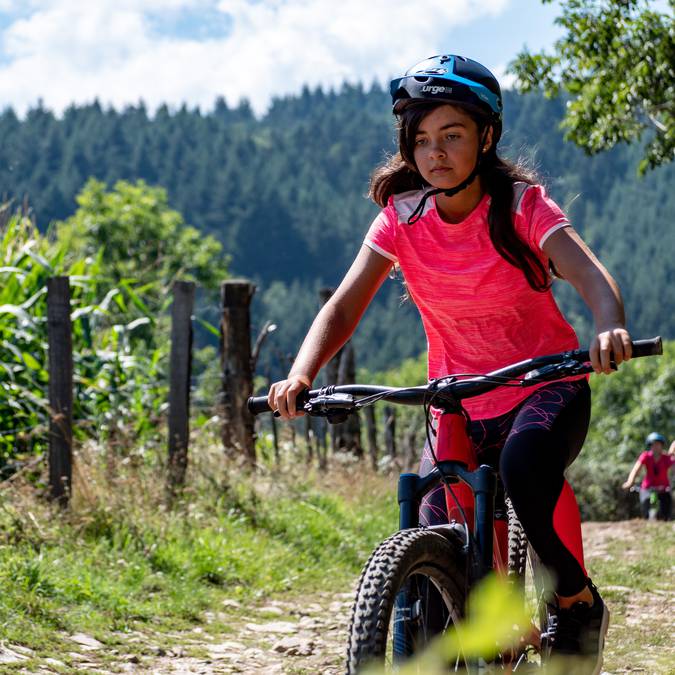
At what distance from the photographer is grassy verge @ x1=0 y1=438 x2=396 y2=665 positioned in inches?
211

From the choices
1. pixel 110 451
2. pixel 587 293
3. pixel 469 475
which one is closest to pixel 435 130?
pixel 587 293

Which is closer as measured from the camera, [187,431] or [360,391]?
[360,391]

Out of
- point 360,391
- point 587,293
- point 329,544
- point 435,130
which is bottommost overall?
point 329,544

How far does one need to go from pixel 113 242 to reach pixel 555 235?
53517 millimetres

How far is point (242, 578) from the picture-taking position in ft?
21.9

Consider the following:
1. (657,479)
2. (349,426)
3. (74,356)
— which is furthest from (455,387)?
(657,479)

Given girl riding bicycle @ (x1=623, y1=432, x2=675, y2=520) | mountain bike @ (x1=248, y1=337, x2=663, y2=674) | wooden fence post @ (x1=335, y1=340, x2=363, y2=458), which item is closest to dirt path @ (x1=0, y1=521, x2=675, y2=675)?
mountain bike @ (x1=248, y1=337, x2=663, y2=674)

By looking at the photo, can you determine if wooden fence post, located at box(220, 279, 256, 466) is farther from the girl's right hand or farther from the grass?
the girl's right hand

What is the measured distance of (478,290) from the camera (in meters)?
3.05

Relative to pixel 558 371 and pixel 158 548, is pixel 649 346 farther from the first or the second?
pixel 158 548

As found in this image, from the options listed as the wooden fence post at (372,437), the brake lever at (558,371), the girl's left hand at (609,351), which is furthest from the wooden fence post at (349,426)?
the girl's left hand at (609,351)

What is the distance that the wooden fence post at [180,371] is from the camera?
7.93 metres

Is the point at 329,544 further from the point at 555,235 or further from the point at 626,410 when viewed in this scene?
the point at 626,410

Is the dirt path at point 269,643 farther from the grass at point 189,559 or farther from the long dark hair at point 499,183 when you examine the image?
the long dark hair at point 499,183
